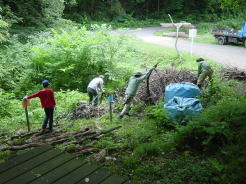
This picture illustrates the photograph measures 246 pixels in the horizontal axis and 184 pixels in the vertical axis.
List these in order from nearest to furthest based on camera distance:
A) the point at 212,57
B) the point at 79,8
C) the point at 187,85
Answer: the point at 187,85 → the point at 212,57 → the point at 79,8

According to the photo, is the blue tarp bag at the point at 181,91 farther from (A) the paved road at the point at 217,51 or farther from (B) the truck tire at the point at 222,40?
(B) the truck tire at the point at 222,40

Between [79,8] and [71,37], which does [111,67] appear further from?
[79,8]

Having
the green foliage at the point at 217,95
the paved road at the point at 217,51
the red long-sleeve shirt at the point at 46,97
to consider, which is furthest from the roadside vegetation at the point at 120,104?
the paved road at the point at 217,51

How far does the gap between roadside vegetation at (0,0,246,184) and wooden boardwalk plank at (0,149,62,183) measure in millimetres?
941

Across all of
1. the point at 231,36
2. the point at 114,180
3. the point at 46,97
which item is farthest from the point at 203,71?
the point at 231,36

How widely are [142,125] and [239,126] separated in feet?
9.45

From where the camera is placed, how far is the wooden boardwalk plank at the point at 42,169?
3.88 metres

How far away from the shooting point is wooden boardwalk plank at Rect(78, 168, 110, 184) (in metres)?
3.88

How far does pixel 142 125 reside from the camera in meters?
7.41

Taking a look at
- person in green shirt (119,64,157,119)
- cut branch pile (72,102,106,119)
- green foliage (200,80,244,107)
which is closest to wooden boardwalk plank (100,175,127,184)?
person in green shirt (119,64,157,119)

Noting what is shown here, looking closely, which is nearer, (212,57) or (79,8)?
(212,57)

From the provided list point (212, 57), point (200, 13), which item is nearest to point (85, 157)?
point (212, 57)

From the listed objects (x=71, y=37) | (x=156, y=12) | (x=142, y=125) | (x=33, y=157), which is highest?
(x=156, y=12)

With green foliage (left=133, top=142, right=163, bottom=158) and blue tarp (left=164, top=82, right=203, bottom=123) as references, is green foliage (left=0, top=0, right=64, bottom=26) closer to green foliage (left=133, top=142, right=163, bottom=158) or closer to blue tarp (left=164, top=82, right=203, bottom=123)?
blue tarp (left=164, top=82, right=203, bottom=123)
